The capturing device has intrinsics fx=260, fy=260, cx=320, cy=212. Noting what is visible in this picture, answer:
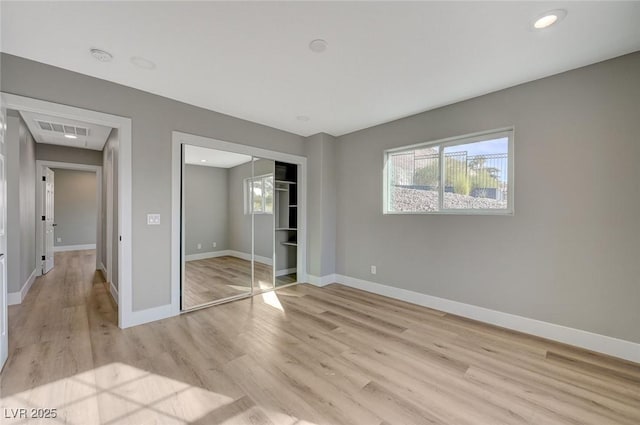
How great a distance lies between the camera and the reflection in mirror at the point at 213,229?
3.41 metres

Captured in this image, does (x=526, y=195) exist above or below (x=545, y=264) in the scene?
above

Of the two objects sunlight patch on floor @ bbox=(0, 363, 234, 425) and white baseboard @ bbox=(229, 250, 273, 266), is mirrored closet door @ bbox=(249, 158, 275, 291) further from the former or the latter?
sunlight patch on floor @ bbox=(0, 363, 234, 425)

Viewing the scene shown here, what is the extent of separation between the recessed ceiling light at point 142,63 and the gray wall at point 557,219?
3.17 metres

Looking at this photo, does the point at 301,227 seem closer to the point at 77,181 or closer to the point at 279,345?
the point at 279,345

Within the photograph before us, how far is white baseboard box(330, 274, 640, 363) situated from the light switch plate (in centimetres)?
319

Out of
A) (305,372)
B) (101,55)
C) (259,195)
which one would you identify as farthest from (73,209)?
(305,372)

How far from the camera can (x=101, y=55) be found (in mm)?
2262

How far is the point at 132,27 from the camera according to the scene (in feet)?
6.30

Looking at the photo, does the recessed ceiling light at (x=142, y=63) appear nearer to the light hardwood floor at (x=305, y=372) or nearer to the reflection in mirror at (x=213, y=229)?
the reflection in mirror at (x=213, y=229)

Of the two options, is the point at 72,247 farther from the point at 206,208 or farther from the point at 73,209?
the point at 206,208

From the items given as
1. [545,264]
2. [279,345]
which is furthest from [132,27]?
[545,264]

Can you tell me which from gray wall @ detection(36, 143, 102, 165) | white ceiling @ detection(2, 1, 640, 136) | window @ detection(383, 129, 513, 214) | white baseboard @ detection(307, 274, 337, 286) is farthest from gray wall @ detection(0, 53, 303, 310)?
gray wall @ detection(36, 143, 102, 165)

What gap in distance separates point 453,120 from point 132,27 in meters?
3.35

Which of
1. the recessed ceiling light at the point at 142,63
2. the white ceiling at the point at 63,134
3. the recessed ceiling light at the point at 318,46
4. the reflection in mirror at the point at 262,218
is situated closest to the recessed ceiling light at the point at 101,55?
the recessed ceiling light at the point at 142,63
